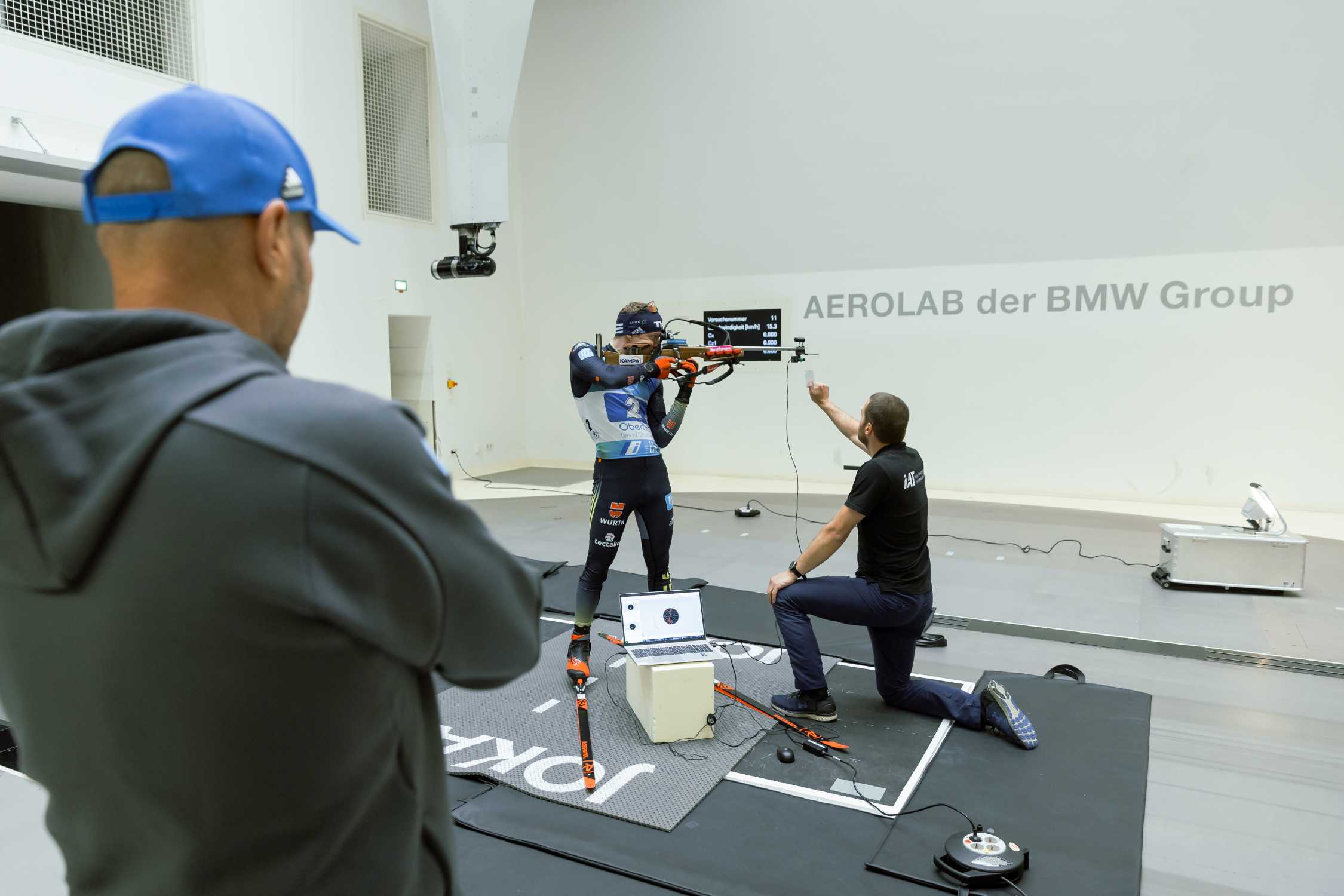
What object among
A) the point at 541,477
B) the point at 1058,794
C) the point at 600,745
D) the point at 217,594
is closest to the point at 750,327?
the point at 541,477

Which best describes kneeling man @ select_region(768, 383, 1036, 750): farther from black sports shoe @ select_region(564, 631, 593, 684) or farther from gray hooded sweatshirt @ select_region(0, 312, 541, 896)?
gray hooded sweatshirt @ select_region(0, 312, 541, 896)

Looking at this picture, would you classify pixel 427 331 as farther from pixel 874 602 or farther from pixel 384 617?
pixel 384 617

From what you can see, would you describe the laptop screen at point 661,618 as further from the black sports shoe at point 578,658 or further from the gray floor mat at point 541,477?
the gray floor mat at point 541,477

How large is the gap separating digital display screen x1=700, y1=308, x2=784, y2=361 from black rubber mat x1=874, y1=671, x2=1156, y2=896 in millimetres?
6339

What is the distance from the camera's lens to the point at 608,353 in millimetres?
4387

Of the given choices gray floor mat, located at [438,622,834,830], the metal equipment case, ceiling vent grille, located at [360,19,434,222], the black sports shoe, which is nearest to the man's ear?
gray floor mat, located at [438,622,834,830]

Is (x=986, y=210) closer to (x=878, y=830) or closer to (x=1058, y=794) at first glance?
(x=1058, y=794)

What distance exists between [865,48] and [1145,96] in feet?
9.13

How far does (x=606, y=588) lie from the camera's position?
581 cm

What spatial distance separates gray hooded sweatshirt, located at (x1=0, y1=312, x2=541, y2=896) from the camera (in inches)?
25.0

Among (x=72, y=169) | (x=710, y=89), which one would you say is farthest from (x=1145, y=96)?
(x=72, y=169)

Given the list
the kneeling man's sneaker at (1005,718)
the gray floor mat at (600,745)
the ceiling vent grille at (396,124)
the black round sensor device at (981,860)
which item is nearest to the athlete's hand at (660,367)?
the gray floor mat at (600,745)

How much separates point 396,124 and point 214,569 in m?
10.3

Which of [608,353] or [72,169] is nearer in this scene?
[608,353]
